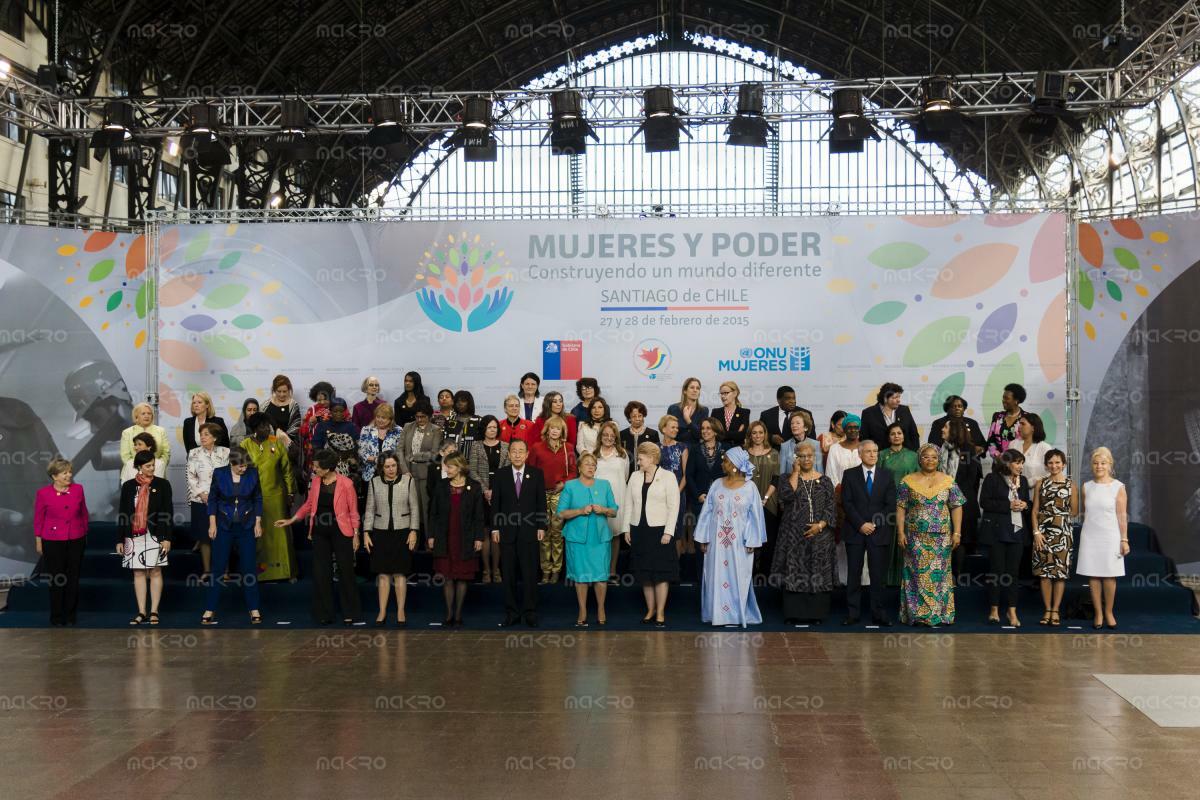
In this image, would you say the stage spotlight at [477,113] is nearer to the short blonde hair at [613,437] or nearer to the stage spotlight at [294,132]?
the stage spotlight at [294,132]

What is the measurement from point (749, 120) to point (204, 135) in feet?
20.3

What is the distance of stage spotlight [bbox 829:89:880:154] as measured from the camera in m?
12.7

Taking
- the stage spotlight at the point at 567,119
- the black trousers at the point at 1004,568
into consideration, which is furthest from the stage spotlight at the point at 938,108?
the black trousers at the point at 1004,568

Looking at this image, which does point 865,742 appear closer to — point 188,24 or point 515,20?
point 188,24

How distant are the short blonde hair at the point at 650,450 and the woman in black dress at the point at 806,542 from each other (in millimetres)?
1038

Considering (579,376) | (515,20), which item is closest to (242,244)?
(579,376)

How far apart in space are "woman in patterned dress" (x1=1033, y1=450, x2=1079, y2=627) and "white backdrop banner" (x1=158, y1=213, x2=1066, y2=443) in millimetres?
1876

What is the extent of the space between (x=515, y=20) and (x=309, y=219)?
1674 centimetres

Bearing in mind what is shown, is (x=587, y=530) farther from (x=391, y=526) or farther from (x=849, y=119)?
(x=849, y=119)

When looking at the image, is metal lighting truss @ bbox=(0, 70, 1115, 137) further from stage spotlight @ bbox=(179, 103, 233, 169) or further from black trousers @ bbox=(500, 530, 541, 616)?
black trousers @ bbox=(500, 530, 541, 616)

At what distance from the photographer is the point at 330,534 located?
29.6 feet

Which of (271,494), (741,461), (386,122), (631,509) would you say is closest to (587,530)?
(631,509)

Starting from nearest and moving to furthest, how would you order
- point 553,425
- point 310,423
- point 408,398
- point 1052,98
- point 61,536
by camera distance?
point 553,425 < point 61,536 < point 310,423 < point 408,398 < point 1052,98

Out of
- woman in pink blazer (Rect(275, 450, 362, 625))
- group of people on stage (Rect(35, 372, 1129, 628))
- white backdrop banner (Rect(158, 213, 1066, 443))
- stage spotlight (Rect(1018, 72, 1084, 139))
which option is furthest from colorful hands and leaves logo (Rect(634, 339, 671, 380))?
stage spotlight (Rect(1018, 72, 1084, 139))
